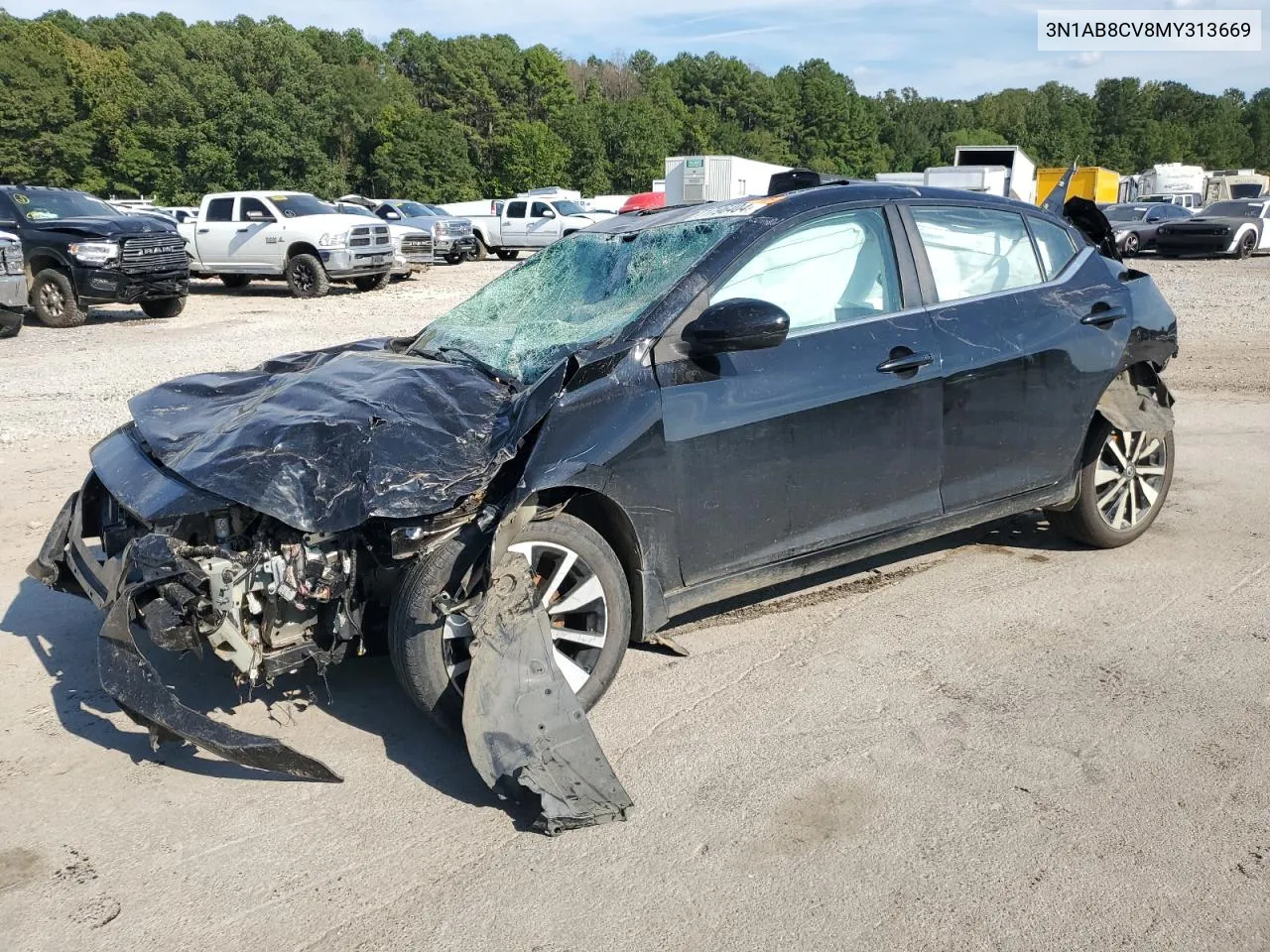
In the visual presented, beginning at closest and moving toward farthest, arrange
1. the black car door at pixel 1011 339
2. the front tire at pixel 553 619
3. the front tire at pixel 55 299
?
the front tire at pixel 553 619 < the black car door at pixel 1011 339 < the front tire at pixel 55 299

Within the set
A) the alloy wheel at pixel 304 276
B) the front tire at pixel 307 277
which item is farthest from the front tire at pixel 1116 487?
the alloy wheel at pixel 304 276

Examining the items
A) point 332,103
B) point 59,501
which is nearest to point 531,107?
point 332,103

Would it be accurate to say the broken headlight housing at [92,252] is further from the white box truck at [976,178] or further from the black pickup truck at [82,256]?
the white box truck at [976,178]

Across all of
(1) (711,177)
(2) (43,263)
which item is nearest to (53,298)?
(2) (43,263)

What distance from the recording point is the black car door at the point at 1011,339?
458 cm

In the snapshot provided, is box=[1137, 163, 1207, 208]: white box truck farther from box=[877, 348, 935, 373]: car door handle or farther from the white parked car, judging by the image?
box=[877, 348, 935, 373]: car door handle

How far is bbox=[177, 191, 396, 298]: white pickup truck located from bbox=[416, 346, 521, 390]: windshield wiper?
15.1 m

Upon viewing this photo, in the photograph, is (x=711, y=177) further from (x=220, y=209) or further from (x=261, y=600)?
(x=261, y=600)

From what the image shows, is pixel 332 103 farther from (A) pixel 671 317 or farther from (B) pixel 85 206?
(A) pixel 671 317

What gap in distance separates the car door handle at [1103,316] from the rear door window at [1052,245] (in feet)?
0.83

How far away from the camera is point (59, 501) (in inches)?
256

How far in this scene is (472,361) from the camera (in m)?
4.36

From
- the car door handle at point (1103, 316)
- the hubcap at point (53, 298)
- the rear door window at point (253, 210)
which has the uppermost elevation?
the rear door window at point (253, 210)

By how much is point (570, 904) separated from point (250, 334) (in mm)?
12596
